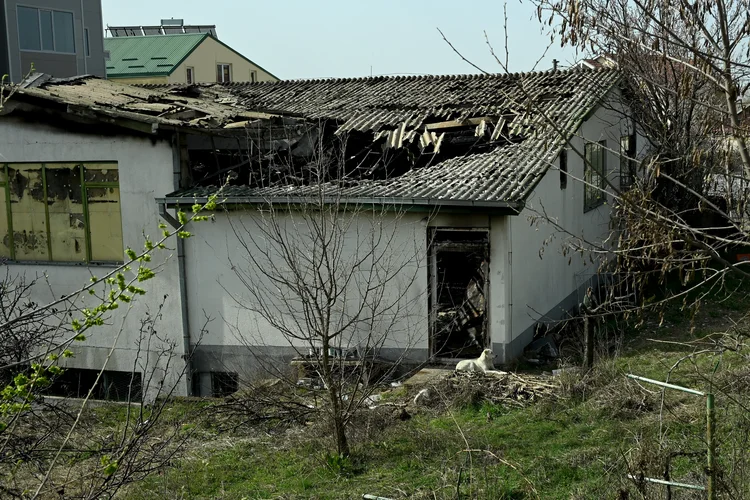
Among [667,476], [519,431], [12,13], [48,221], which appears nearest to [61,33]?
[12,13]

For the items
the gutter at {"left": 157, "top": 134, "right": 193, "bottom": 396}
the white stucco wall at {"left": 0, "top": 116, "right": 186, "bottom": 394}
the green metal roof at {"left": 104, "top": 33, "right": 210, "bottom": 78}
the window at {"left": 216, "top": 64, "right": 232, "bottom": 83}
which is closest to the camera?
the gutter at {"left": 157, "top": 134, "right": 193, "bottom": 396}

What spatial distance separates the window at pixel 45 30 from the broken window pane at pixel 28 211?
64.7 feet

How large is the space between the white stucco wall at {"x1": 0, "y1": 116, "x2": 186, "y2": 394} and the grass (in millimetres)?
4221

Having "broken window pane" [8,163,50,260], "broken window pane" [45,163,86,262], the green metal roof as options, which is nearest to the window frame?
"broken window pane" [45,163,86,262]

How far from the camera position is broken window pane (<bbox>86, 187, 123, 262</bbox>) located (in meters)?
15.4

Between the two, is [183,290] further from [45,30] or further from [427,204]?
[45,30]

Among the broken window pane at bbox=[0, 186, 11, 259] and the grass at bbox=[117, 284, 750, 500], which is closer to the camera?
the grass at bbox=[117, 284, 750, 500]

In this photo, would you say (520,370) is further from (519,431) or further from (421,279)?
(519,431)

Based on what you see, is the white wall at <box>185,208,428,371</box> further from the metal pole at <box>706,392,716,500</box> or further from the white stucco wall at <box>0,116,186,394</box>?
the metal pole at <box>706,392,716,500</box>

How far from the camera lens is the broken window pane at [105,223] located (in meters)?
15.4

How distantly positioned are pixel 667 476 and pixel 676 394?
525 cm

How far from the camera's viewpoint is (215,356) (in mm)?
14742

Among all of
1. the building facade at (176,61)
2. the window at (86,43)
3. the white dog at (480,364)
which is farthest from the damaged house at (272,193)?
the building facade at (176,61)

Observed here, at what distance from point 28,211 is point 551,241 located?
9806 mm
